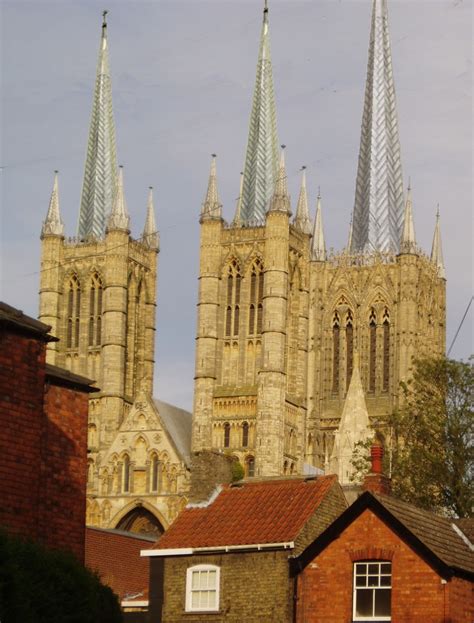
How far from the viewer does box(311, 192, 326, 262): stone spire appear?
10712 centimetres

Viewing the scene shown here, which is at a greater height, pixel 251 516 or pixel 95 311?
pixel 95 311

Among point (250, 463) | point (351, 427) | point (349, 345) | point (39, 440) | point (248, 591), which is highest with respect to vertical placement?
point (349, 345)

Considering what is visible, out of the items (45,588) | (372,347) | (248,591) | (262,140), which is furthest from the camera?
(262,140)

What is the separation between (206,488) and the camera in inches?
1640

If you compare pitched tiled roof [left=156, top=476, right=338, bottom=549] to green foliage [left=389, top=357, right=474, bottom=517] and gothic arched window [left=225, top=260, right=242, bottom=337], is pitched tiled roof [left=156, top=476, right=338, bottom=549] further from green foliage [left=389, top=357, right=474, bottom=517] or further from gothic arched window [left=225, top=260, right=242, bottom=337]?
gothic arched window [left=225, top=260, right=242, bottom=337]

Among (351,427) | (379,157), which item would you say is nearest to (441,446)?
(351,427)

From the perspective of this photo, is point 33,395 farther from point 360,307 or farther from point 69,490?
point 360,307

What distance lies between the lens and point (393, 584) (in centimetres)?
3484

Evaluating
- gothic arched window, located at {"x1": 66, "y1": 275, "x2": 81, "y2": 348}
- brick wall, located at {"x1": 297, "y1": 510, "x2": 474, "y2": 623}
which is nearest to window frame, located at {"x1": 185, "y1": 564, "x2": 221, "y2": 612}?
brick wall, located at {"x1": 297, "y1": 510, "x2": 474, "y2": 623}

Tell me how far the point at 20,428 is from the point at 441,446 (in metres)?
30.1

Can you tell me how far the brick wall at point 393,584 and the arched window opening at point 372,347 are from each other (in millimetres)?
66540

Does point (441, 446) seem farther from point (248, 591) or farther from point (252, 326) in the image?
point (252, 326)

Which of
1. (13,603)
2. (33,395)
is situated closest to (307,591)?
(33,395)

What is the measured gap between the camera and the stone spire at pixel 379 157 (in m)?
110
